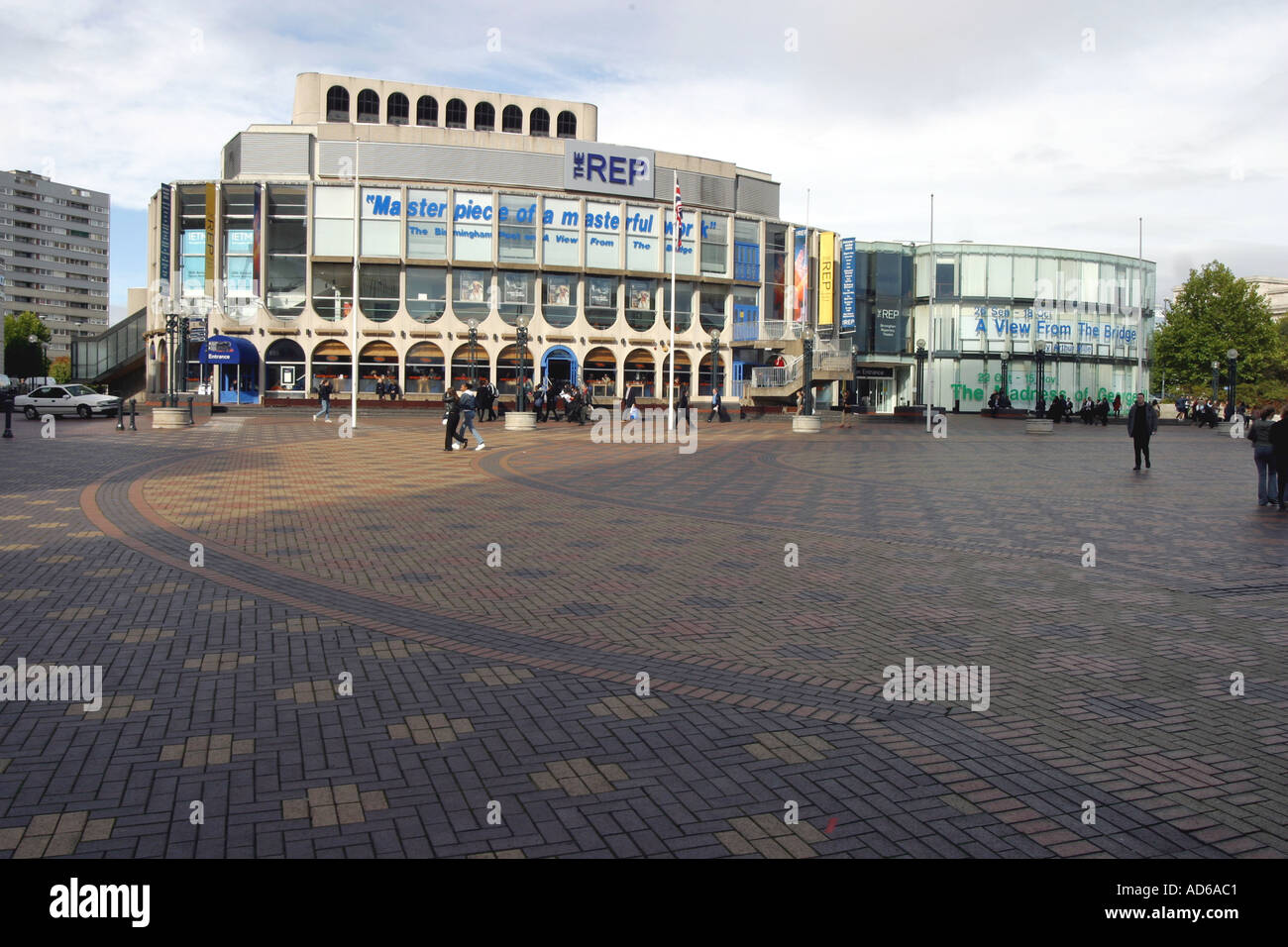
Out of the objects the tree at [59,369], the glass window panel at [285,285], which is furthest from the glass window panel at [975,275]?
the tree at [59,369]

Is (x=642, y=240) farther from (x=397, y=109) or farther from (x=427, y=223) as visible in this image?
(x=397, y=109)

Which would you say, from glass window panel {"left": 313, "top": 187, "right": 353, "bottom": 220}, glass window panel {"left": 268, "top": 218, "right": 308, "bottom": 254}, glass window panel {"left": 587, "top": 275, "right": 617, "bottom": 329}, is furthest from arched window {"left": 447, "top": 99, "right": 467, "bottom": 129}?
glass window panel {"left": 587, "top": 275, "right": 617, "bottom": 329}

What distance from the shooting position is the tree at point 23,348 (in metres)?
112

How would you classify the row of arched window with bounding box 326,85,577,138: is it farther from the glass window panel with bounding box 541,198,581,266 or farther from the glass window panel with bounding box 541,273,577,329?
the glass window panel with bounding box 541,273,577,329

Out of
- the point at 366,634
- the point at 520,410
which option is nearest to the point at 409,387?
the point at 520,410

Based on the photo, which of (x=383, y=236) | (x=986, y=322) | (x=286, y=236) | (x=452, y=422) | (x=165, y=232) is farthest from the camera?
(x=986, y=322)

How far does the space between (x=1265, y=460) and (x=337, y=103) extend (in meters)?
63.6

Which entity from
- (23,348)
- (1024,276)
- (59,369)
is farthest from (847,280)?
(59,369)

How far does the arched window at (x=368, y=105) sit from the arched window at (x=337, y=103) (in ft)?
2.90

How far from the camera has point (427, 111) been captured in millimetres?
68312

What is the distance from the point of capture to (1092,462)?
26.1 m

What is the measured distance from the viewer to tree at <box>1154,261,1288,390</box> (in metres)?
83.2

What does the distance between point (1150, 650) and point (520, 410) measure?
31.7m
